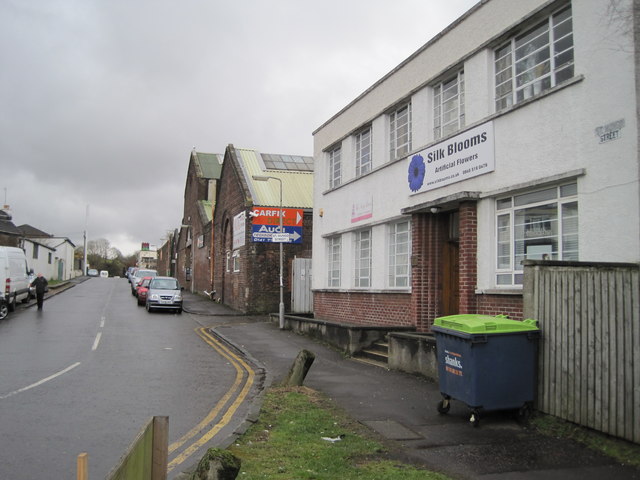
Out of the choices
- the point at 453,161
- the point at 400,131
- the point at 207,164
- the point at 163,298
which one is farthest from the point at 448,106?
the point at 207,164

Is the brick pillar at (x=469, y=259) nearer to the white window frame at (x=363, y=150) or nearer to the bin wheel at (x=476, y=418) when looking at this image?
the bin wheel at (x=476, y=418)

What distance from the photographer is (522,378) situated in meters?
7.37

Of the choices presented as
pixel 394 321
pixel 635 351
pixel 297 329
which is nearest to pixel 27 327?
pixel 297 329

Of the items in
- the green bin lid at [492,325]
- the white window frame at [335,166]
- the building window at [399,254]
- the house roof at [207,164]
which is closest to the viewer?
the green bin lid at [492,325]

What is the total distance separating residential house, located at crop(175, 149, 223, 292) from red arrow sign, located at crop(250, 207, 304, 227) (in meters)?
11.6

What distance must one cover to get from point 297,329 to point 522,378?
12.5 m

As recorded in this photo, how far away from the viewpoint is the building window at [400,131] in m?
14.7

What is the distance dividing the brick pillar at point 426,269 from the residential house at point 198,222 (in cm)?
2610

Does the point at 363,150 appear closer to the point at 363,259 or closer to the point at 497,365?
the point at 363,259

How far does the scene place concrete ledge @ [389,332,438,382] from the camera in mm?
10422

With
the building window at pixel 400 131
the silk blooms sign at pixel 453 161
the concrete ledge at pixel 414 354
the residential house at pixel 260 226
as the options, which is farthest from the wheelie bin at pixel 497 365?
the residential house at pixel 260 226

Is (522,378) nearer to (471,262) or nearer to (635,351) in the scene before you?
(635,351)

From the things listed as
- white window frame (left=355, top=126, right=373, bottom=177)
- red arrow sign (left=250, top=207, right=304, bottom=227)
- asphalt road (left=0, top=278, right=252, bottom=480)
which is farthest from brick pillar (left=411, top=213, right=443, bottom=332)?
red arrow sign (left=250, top=207, right=304, bottom=227)

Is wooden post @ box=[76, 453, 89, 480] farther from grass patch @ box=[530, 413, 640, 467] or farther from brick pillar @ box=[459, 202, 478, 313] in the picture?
brick pillar @ box=[459, 202, 478, 313]
